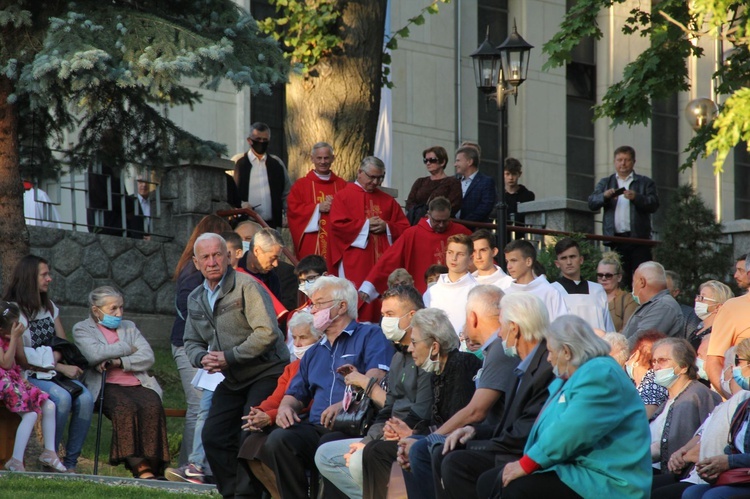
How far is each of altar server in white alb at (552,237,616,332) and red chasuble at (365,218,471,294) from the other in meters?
1.48

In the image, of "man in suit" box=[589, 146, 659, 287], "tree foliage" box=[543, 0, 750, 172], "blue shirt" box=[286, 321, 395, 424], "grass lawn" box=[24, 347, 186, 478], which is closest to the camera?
"blue shirt" box=[286, 321, 395, 424]

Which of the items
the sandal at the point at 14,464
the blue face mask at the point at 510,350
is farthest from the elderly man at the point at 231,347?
the blue face mask at the point at 510,350

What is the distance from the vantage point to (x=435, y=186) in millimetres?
16016

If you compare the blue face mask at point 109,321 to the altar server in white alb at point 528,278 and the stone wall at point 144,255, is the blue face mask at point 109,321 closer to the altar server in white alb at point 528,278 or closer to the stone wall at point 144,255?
the altar server in white alb at point 528,278

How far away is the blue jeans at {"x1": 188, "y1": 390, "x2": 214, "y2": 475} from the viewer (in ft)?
39.1

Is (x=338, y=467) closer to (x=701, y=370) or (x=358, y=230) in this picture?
(x=701, y=370)

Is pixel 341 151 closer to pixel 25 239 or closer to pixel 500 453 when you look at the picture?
pixel 25 239

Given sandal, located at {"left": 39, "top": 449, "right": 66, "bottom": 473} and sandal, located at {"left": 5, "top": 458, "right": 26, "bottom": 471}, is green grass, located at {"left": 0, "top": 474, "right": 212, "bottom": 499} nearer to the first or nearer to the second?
sandal, located at {"left": 5, "top": 458, "right": 26, "bottom": 471}

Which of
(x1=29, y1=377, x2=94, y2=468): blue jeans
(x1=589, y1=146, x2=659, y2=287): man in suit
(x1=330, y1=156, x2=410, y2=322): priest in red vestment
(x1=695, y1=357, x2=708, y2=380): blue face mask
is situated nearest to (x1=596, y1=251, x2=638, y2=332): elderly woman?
(x1=330, y1=156, x2=410, y2=322): priest in red vestment

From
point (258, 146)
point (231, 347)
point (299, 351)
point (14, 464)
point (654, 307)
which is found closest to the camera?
point (231, 347)

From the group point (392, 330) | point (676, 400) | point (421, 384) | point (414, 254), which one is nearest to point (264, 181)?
point (414, 254)

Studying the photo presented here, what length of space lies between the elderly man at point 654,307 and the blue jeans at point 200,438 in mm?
3561

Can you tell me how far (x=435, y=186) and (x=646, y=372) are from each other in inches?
229

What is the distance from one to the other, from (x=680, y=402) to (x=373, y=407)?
2.09 m
